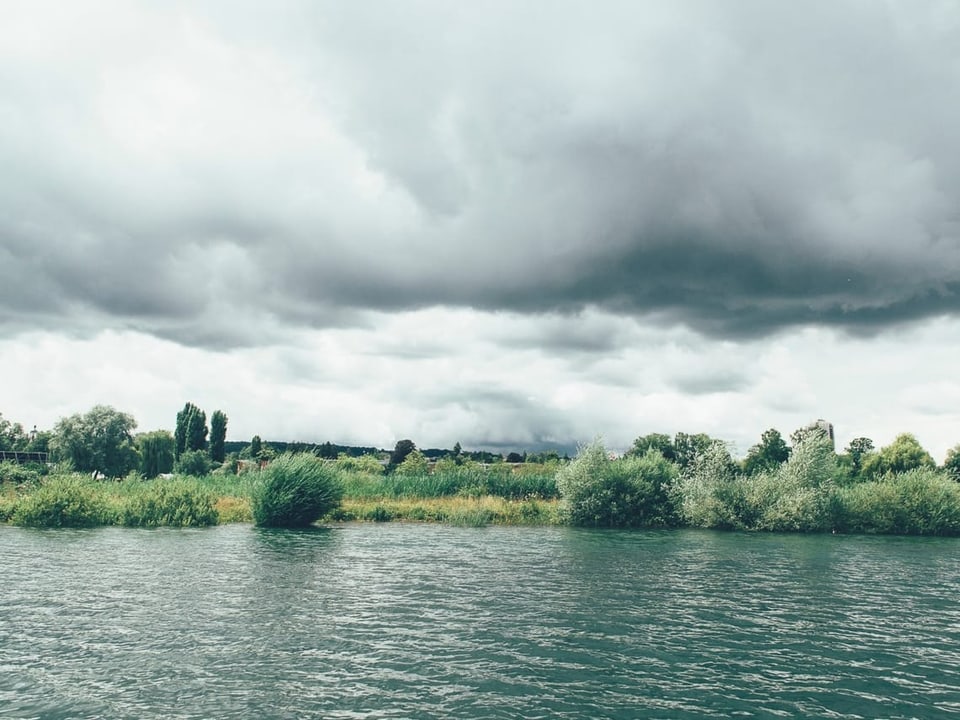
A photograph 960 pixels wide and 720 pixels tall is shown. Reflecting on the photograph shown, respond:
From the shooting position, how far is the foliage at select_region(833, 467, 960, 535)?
71.6m

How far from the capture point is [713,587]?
37.7 meters

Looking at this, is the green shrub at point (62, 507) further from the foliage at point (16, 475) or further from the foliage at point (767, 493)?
the foliage at point (767, 493)

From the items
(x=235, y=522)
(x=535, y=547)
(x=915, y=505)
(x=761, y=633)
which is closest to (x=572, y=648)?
(x=761, y=633)

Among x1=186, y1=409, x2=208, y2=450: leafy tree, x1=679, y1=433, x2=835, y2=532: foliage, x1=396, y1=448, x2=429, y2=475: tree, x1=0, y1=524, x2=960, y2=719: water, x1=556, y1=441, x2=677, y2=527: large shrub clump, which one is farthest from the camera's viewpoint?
x1=186, y1=409, x2=208, y2=450: leafy tree

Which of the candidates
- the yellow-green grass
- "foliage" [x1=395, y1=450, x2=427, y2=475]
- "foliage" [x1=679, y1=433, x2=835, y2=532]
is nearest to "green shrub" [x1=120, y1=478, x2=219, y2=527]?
the yellow-green grass

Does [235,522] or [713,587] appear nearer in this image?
[713,587]

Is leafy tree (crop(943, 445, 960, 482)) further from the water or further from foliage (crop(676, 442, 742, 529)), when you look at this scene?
the water

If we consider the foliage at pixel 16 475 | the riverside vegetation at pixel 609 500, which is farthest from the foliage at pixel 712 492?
the foliage at pixel 16 475

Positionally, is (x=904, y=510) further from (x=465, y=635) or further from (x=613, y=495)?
(x=465, y=635)

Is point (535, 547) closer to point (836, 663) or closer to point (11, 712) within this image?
point (836, 663)

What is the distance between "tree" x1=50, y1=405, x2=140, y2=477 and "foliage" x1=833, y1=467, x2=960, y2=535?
141 metres

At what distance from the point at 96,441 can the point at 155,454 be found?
12928mm

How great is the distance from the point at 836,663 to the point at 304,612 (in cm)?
1970

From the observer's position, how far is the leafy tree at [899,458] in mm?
159625
